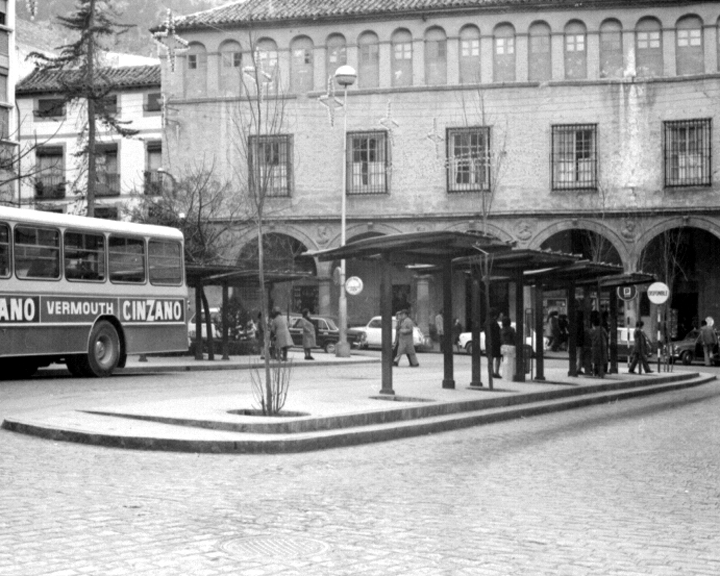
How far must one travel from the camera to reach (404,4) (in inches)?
2058

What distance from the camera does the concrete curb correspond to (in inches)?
521

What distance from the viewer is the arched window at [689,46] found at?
5003 cm

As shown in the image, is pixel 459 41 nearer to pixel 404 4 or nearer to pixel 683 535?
pixel 404 4

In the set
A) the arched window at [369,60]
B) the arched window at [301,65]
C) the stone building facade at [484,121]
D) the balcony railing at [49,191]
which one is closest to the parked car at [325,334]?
the stone building facade at [484,121]

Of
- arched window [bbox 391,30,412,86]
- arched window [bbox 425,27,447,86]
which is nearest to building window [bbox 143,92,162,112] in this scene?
arched window [bbox 391,30,412,86]

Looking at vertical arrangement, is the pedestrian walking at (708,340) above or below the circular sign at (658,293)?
below

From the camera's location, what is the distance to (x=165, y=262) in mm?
27703

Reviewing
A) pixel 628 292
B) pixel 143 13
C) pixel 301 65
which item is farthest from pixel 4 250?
pixel 143 13

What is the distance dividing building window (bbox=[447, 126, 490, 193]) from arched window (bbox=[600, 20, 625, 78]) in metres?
5.28

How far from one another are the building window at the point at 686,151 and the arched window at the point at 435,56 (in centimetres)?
924

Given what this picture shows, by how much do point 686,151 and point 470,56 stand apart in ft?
30.9

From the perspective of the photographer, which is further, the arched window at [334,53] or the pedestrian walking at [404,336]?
the arched window at [334,53]

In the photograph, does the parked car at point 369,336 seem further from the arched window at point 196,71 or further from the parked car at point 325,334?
the arched window at point 196,71

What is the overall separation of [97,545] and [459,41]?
4597 cm
